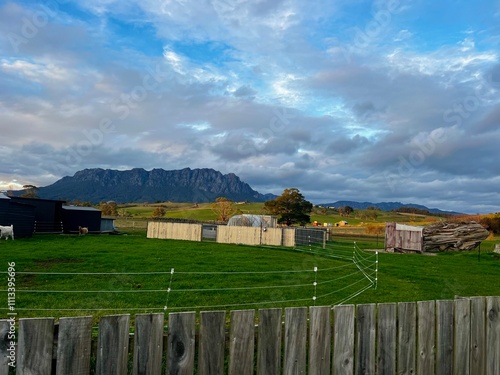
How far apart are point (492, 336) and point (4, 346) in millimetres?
4235

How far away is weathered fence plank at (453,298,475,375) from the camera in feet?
12.6

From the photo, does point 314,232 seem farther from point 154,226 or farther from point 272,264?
point 272,264

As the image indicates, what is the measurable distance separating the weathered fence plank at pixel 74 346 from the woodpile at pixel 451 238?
3777 centimetres

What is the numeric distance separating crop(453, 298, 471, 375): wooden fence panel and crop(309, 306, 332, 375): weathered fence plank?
141 cm

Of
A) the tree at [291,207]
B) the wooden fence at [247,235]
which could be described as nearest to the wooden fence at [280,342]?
the wooden fence at [247,235]

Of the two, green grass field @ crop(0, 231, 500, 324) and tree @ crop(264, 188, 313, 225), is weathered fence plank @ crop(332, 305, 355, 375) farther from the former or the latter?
A: tree @ crop(264, 188, 313, 225)

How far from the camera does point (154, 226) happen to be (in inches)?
1622

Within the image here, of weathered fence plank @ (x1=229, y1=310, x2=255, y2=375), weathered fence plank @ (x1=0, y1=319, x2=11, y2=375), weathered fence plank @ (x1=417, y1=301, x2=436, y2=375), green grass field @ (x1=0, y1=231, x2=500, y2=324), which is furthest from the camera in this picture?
green grass field @ (x1=0, y1=231, x2=500, y2=324)

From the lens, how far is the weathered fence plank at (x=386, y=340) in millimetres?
3514

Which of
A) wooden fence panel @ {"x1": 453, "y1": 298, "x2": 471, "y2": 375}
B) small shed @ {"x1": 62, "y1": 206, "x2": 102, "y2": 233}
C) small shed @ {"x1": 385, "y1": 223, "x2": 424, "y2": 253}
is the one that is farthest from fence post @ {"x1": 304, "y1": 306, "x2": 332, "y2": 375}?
small shed @ {"x1": 62, "y1": 206, "x2": 102, "y2": 233}

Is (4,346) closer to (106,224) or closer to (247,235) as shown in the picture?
(247,235)

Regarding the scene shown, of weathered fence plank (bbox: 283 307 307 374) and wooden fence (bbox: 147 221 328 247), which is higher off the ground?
weathered fence plank (bbox: 283 307 307 374)

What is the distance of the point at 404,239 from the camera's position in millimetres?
36281

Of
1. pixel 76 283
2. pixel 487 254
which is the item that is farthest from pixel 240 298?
pixel 487 254
